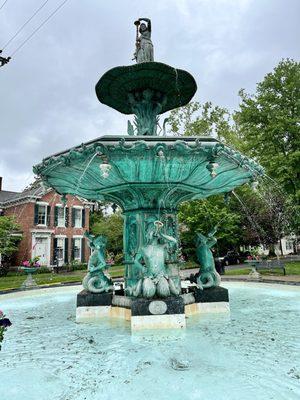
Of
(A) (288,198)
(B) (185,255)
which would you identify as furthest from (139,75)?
(B) (185,255)

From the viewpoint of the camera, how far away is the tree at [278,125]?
26250 millimetres

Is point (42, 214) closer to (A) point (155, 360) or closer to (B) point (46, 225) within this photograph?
(B) point (46, 225)

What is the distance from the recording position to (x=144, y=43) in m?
8.84

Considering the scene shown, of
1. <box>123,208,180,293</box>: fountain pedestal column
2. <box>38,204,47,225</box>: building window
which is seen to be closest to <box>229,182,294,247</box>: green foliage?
<box>123,208,180,293</box>: fountain pedestal column

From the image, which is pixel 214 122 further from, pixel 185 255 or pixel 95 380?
pixel 95 380

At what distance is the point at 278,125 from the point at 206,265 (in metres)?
22.4

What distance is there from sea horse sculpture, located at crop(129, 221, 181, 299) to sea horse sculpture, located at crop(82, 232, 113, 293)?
1337 mm

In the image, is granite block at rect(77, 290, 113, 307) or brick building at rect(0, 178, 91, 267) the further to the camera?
brick building at rect(0, 178, 91, 267)

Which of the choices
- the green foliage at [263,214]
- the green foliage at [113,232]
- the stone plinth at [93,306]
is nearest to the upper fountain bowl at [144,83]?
the stone plinth at [93,306]

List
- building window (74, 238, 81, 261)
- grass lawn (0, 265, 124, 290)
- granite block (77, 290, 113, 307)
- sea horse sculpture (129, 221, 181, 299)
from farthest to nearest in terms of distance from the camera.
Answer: building window (74, 238, 81, 261) → grass lawn (0, 265, 124, 290) → granite block (77, 290, 113, 307) → sea horse sculpture (129, 221, 181, 299)

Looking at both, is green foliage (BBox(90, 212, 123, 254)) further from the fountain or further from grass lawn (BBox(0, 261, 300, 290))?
the fountain

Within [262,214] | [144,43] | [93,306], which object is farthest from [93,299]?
[262,214]

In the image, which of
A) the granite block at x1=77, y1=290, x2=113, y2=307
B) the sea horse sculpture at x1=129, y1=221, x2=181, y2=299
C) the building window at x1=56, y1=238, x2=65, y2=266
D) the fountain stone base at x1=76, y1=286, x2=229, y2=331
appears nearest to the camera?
the sea horse sculpture at x1=129, y1=221, x2=181, y2=299

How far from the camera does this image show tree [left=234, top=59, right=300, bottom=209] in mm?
26250
